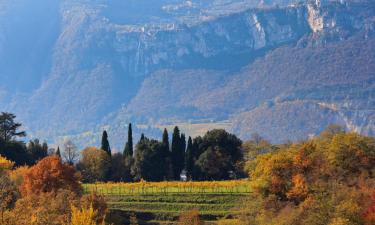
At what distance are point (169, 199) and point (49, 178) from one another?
1460 centimetres

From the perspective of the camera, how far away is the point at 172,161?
12331cm

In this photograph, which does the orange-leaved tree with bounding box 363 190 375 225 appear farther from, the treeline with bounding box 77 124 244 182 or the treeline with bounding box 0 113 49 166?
the treeline with bounding box 0 113 49 166

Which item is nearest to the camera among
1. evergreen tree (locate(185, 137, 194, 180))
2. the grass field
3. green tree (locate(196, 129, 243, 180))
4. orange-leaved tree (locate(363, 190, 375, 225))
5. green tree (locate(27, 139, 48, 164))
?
orange-leaved tree (locate(363, 190, 375, 225))

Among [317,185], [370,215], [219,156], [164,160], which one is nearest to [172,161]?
[164,160]

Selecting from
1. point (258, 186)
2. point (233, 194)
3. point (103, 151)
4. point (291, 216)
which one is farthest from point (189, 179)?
point (291, 216)

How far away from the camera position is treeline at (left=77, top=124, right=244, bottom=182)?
11962 centimetres

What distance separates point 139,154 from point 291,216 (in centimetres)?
4652

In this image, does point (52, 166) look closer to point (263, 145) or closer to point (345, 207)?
point (345, 207)

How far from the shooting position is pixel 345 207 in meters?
72.5

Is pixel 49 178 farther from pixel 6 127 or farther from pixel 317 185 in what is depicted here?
pixel 6 127

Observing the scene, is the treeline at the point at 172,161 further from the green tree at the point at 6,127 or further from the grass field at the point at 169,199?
the green tree at the point at 6,127

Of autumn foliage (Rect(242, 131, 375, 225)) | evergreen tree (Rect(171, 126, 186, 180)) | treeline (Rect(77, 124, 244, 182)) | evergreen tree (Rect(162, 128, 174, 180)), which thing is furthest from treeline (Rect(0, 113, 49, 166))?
autumn foliage (Rect(242, 131, 375, 225))

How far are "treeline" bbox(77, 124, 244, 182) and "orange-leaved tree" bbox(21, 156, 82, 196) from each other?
25.8 metres

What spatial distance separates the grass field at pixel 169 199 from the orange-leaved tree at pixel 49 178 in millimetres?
5369
